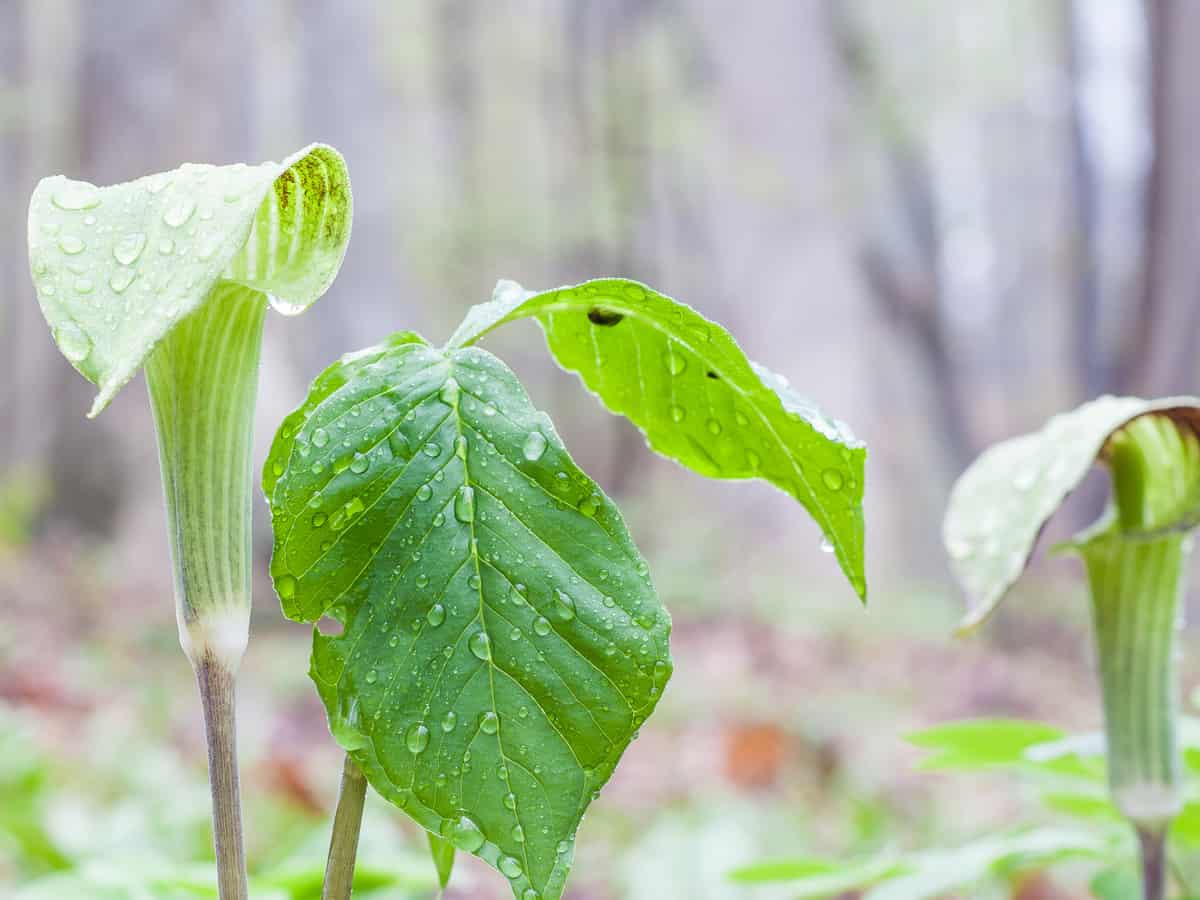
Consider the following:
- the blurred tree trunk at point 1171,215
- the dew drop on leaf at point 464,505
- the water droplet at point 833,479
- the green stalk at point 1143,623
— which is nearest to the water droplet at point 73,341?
the dew drop on leaf at point 464,505

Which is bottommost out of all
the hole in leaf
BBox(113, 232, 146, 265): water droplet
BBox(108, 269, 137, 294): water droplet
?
the hole in leaf

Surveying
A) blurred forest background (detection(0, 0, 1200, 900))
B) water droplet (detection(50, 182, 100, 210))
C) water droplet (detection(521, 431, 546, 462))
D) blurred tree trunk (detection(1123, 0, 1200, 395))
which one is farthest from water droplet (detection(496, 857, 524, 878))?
blurred tree trunk (detection(1123, 0, 1200, 395))

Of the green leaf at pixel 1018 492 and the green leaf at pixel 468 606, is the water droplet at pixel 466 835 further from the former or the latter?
the green leaf at pixel 1018 492

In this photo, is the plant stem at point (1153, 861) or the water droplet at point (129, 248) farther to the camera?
the plant stem at point (1153, 861)

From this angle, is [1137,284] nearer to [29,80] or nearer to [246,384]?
[246,384]

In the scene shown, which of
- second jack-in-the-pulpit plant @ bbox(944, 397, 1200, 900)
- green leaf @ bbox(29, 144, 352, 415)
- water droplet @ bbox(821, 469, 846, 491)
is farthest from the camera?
second jack-in-the-pulpit plant @ bbox(944, 397, 1200, 900)

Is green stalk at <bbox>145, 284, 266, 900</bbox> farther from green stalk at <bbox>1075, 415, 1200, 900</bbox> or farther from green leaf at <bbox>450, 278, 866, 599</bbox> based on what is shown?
green stalk at <bbox>1075, 415, 1200, 900</bbox>

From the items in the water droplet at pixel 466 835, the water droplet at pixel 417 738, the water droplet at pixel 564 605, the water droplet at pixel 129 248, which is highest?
the water droplet at pixel 129 248
